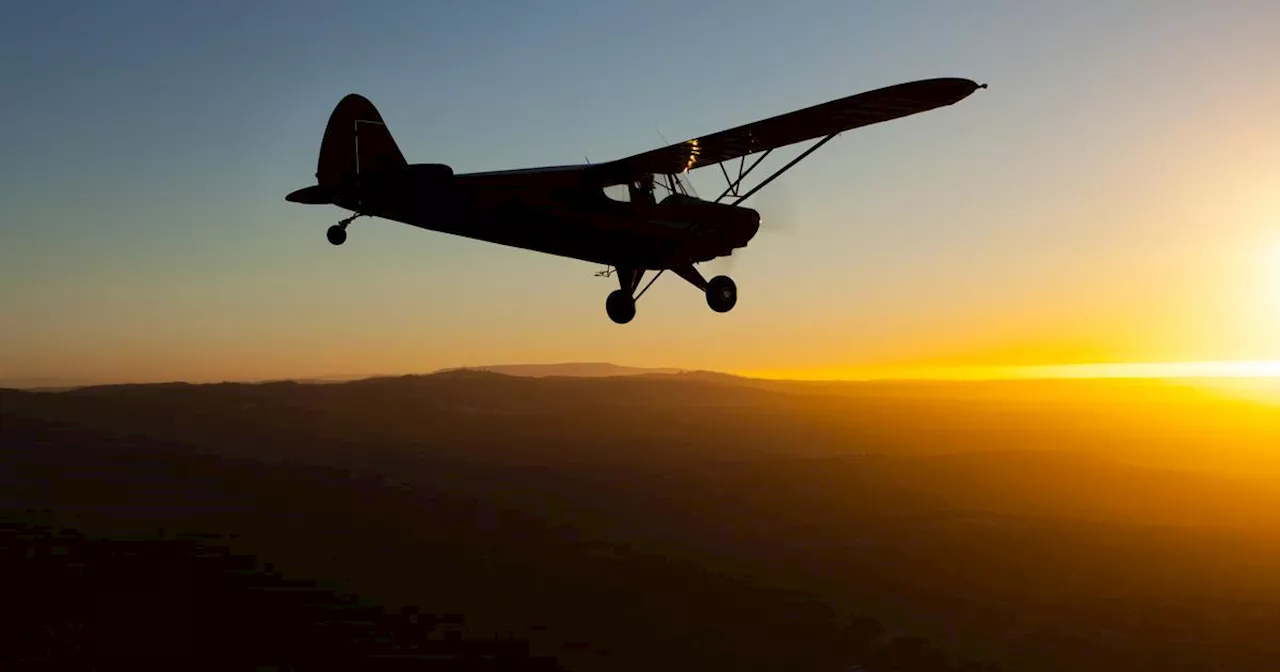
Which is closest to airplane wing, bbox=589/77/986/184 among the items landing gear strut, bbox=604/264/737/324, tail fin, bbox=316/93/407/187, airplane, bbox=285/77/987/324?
airplane, bbox=285/77/987/324

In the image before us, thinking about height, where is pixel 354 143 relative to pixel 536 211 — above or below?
above

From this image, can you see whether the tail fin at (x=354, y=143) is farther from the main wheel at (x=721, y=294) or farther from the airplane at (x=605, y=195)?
the main wheel at (x=721, y=294)

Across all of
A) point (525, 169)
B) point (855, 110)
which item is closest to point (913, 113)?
→ point (855, 110)

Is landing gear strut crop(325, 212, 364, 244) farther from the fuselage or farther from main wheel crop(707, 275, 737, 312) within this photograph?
main wheel crop(707, 275, 737, 312)

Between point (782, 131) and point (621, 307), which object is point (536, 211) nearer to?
point (621, 307)

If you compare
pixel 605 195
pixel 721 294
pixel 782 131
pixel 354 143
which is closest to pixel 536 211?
pixel 605 195

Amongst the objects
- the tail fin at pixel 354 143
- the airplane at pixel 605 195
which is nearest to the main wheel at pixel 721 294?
the airplane at pixel 605 195
